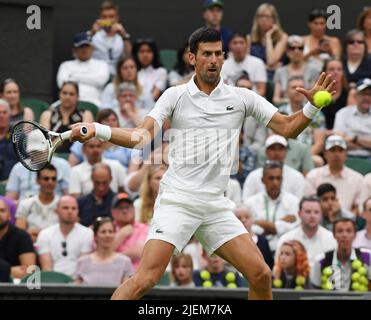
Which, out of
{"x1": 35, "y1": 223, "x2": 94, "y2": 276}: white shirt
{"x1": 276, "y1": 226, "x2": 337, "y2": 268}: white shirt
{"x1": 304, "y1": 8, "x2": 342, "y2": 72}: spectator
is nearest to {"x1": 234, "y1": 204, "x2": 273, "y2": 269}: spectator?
{"x1": 276, "y1": 226, "x2": 337, "y2": 268}: white shirt

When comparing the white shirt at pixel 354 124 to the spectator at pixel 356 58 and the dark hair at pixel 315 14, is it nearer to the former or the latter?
the spectator at pixel 356 58

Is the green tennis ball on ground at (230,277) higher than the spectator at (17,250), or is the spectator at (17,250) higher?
the spectator at (17,250)

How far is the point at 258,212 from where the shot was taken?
39.4 feet

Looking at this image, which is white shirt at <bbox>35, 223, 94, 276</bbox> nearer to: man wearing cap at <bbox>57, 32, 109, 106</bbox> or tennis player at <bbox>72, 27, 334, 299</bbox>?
man wearing cap at <bbox>57, 32, 109, 106</bbox>

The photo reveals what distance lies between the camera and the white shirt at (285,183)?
12.3 meters

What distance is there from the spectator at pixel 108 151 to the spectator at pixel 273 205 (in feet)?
4.81

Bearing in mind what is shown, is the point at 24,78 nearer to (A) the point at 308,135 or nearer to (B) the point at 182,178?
(A) the point at 308,135

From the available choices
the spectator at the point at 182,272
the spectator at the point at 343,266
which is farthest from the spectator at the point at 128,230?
the spectator at the point at 343,266

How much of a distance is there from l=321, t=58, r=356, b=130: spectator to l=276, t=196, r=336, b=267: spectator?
6.73ft

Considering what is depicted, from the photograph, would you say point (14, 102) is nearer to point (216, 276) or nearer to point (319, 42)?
point (216, 276)

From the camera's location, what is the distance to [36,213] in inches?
478

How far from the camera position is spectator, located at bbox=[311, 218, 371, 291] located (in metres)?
11.0
